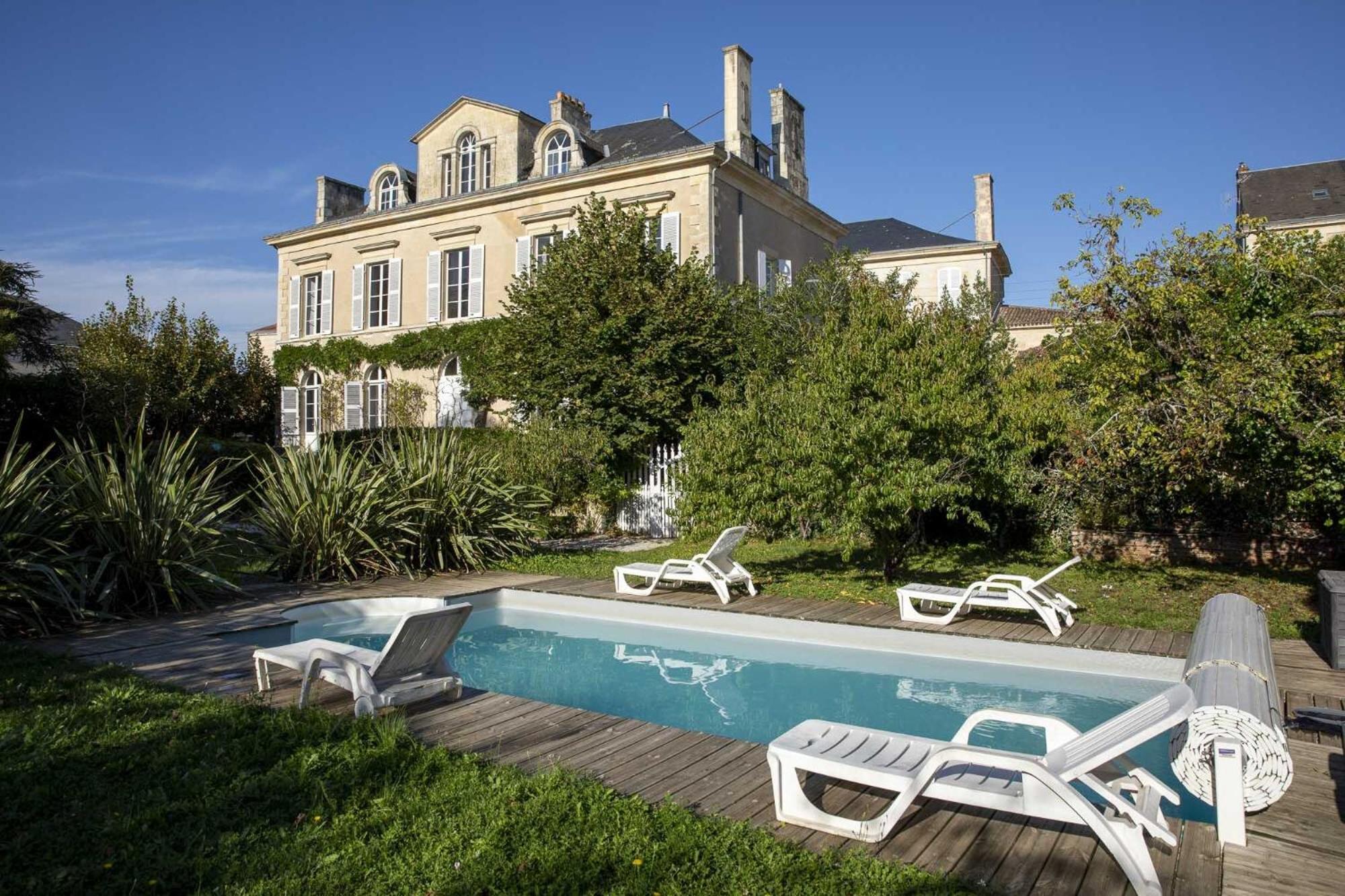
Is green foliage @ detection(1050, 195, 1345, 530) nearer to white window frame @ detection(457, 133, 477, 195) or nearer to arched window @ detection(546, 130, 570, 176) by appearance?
arched window @ detection(546, 130, 570, 176)

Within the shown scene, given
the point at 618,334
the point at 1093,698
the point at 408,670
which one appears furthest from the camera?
the point at 618,334

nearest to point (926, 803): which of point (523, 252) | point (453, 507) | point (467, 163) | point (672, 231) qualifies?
point (453, 507)

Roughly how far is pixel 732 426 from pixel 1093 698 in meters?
5.16

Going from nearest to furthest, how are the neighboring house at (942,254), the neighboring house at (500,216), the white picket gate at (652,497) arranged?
the white picket gate at (652,497)
the neighboring house at (500,216)
the neighboring house at (942,254)

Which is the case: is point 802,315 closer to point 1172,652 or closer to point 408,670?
point 1172,652

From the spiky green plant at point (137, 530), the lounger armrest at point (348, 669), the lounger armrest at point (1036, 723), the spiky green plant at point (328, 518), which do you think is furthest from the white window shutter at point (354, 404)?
A: the lounger armrest at point (1036, 723)

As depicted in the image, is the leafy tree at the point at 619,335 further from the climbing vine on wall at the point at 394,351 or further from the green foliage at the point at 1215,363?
the green foliage at the point at 1215,363

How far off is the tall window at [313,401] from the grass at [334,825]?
24.7 m

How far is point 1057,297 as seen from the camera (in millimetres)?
10250

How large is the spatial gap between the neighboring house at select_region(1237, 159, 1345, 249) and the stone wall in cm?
2180

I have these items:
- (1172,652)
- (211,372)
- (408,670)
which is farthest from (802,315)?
(211,372)

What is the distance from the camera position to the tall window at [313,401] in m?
28.4

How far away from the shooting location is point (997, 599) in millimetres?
8047

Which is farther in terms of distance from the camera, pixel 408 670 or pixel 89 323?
pixel 89 323
